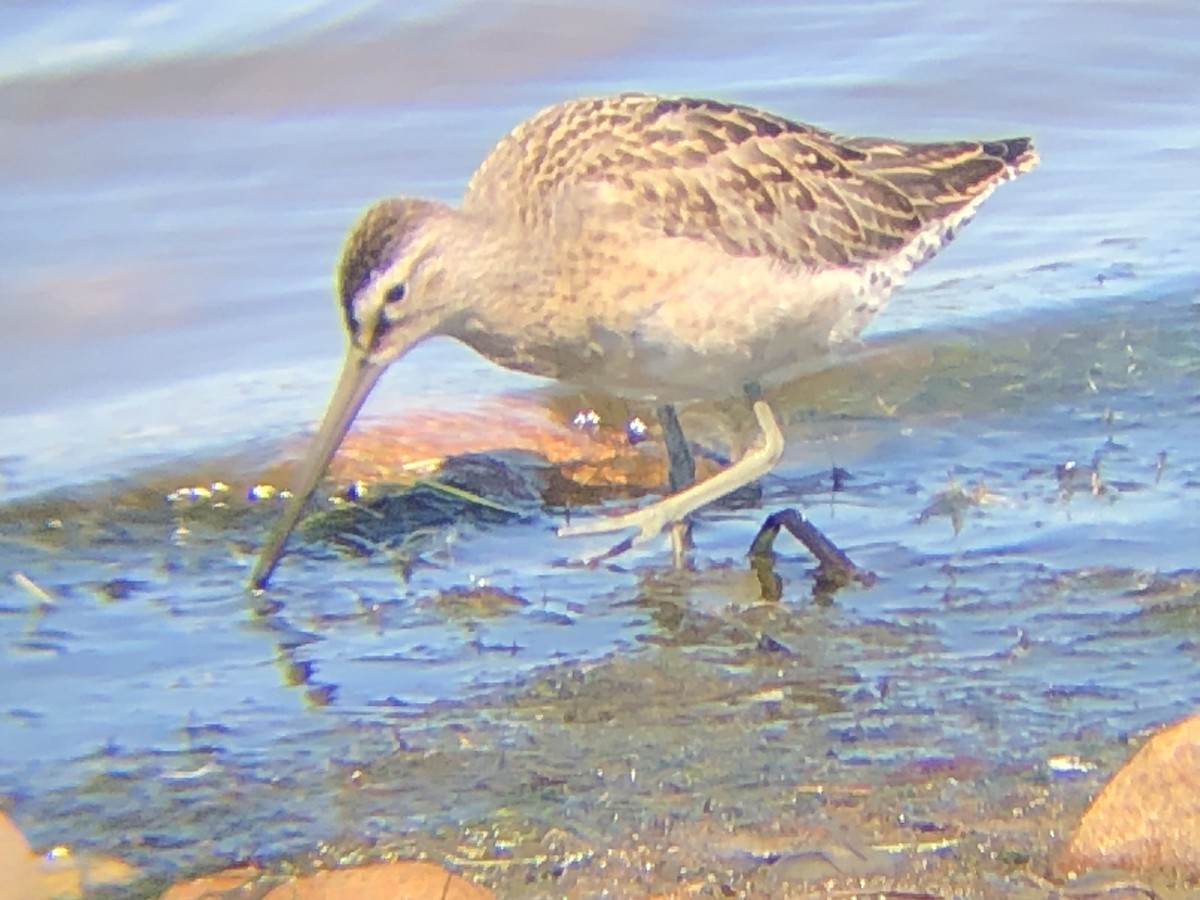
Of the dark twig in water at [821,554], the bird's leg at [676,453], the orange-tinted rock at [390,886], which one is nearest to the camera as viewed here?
the orange-tinted rock at [390,886]

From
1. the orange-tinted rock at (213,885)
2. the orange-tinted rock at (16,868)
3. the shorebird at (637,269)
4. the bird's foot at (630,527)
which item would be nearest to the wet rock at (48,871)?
the orange-tinted rock at (16,868)

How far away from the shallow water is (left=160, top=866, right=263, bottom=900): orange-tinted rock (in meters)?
0.11

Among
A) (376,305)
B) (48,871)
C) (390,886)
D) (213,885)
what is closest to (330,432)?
(376,305)

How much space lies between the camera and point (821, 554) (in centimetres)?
567

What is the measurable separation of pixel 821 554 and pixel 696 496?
0.51m

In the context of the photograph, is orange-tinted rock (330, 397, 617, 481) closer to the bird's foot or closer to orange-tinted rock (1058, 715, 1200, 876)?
the bird's foot

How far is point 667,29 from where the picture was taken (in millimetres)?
10289

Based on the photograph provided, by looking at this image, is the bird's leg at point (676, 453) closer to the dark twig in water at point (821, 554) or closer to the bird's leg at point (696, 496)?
the bird's leg at point (696, 496)

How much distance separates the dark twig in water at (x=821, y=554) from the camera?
562cm

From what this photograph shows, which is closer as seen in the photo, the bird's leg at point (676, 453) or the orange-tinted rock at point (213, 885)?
the orange-tinted rock at point (213, 885)

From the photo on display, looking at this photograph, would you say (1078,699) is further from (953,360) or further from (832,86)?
(832,86)

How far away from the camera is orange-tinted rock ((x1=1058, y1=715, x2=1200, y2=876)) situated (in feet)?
12.7

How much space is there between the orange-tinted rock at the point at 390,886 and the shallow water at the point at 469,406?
454mm

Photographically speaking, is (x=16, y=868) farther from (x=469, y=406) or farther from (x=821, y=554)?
(x=469, y=406)
